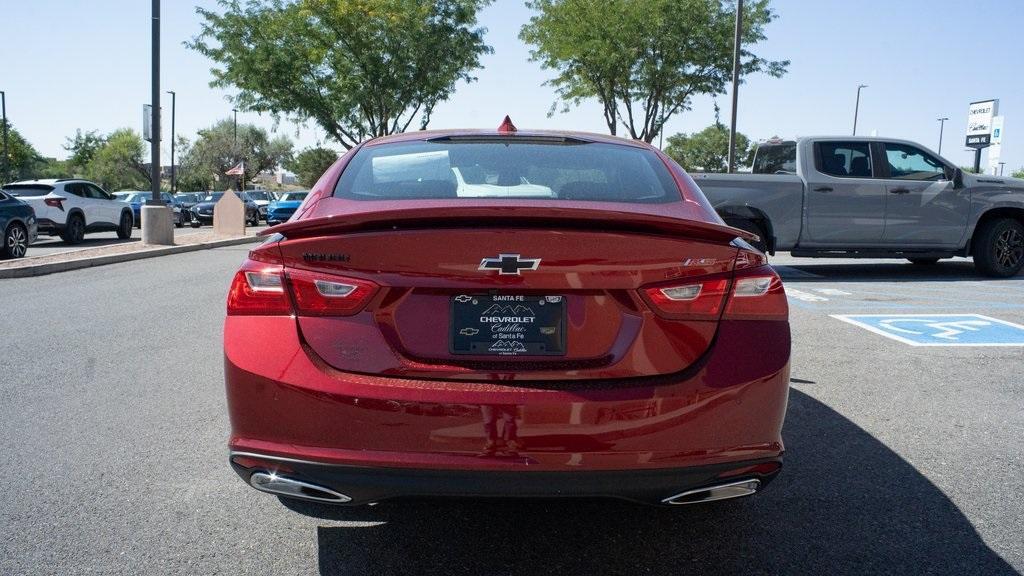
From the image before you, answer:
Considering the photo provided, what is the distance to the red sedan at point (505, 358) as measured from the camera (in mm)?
2494

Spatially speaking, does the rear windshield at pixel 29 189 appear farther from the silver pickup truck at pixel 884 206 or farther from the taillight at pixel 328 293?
the taillight at pixel 328 293

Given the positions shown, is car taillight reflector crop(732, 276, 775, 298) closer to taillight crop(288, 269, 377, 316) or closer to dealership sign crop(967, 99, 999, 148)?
taillight crop(288, 269, 377, 316)

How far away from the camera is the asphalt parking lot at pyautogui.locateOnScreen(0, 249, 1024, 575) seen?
299 cm

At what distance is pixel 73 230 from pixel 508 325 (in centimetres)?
2126

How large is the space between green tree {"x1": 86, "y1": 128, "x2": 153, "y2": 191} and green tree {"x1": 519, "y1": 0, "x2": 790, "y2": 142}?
7920 centimetres

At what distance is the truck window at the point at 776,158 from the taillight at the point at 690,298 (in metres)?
10.3

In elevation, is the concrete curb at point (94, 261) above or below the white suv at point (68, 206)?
below

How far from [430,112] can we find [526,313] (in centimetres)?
3690

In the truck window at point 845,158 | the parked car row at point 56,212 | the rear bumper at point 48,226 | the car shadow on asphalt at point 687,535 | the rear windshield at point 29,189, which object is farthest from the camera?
the rear windshield at point 29,189

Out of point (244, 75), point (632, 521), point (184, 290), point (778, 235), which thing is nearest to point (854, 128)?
point (244, 75)

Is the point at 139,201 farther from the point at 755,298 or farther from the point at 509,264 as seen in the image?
the point at 755,298

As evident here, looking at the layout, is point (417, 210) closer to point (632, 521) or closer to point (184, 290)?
point (632, 521)

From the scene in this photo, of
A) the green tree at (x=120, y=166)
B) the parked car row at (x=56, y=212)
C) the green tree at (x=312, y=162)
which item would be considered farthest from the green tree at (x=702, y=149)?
the parked car row at (x=56, y=212)

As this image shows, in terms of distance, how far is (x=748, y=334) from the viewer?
2.66 metres
